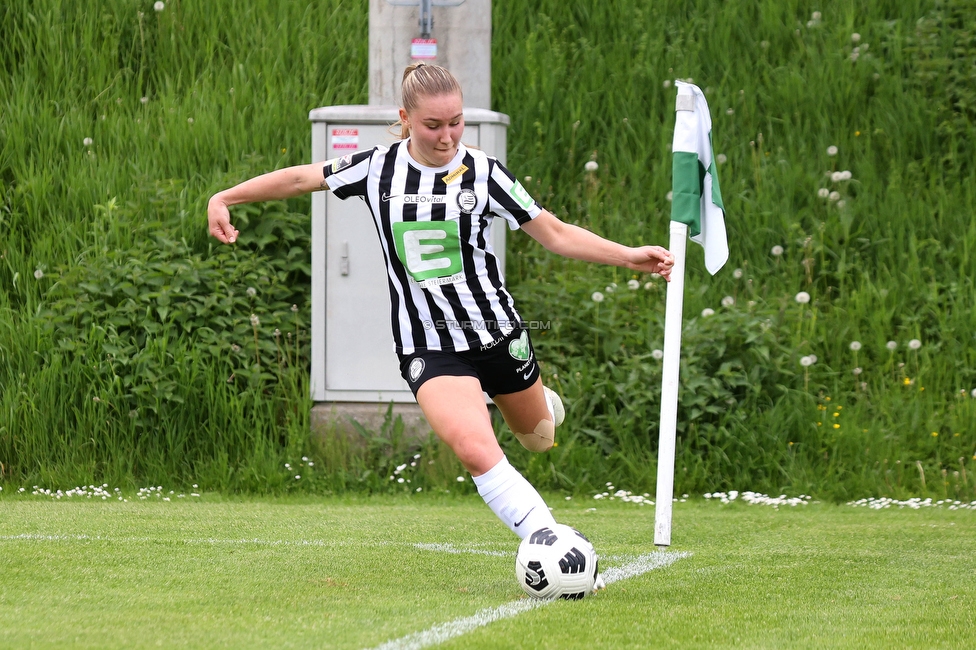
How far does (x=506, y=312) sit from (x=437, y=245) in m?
0.37

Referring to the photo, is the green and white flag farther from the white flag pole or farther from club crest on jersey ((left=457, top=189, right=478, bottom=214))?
club crest on jersey ((left=457, top=189, right=478, bottom=214))

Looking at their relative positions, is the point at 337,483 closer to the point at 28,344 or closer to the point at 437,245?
the point at 28,344

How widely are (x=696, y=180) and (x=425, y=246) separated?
1606mm

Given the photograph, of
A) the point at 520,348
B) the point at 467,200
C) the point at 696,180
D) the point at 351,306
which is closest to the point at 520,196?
the point at 467,200

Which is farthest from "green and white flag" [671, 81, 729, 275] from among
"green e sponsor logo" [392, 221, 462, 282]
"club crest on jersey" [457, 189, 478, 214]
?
"green e sponsor logo" [392, 221, 462, 282]

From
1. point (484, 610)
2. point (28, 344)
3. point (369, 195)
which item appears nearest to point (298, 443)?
point (28, 344)

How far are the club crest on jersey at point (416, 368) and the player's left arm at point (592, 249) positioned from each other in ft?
2.06

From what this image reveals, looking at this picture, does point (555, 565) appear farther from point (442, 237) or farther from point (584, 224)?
point (584, 224)

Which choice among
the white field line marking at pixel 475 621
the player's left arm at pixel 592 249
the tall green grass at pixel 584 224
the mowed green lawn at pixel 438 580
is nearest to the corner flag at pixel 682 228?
the mowed green lawn at pixel 438 580

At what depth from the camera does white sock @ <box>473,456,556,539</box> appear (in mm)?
4156

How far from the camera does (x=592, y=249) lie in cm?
454

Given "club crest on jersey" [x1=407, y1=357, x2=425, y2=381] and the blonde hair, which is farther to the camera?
"club crest on jersey" [x1=407, y1=357, x2=425, y2=381]

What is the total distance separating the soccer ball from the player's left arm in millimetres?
1035

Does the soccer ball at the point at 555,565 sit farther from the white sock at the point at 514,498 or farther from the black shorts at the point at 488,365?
the black shorts at the point at 488,365
